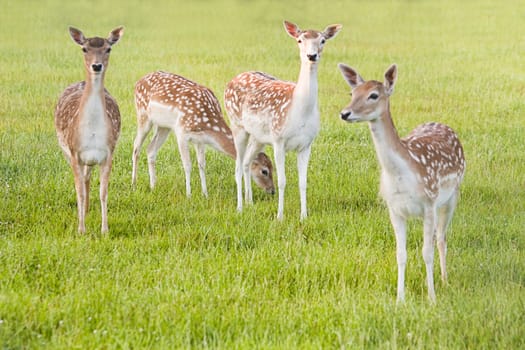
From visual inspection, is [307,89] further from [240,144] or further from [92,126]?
[92,126]

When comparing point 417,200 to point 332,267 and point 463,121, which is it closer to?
point 332,267

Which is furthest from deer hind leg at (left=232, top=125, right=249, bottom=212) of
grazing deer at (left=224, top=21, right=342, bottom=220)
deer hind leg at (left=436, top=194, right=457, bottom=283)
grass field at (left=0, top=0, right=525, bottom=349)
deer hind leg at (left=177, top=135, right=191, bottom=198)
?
deer hind leg at (left=436, top=194, right=457, bottom=283)

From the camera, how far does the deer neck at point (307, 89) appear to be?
7.85 metres

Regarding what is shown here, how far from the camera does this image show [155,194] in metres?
8.60

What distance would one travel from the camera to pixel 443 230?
6.12 m

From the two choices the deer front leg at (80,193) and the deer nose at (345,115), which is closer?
the deer nose at (345,115)

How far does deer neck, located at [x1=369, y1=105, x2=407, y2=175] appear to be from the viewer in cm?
548

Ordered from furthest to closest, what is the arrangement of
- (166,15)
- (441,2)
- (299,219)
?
1. (441,2)
2. (166,15)
3. (299,219)

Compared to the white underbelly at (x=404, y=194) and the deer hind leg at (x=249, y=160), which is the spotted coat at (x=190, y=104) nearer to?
the deer hind leg at (x=249, y=160)

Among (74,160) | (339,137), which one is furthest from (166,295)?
(339,137)

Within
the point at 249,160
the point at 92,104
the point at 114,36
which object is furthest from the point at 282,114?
the point at 92,104

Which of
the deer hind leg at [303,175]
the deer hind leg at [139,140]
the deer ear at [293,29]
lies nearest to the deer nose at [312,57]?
the deer ear at [293,29]

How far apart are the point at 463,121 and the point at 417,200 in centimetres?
667

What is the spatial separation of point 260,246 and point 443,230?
1422mm
